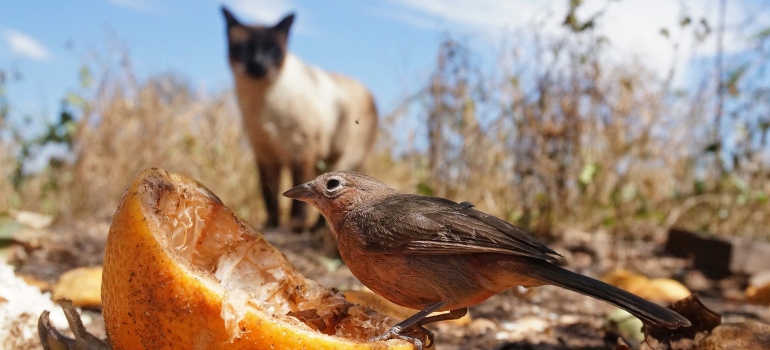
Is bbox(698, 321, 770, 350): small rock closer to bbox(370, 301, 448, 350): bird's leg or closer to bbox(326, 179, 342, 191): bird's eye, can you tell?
bbox(370, 301, 448, 350): bird's leg

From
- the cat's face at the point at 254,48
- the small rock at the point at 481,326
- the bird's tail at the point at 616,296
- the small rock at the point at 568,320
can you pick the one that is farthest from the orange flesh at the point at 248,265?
the cat's face at the point at 254,48

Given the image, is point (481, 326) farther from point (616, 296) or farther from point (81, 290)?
point (81, 290)

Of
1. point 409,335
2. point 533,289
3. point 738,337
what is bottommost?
point 409,335

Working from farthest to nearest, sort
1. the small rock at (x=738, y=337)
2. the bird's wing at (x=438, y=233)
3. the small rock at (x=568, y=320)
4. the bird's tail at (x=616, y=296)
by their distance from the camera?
1. the small rock at (x=568, y=320)
2. the small rock at (x=738, y=337)
3. the bird's wing at (x=438, y=233)
4. the bird's tail at (x=616, y=296)

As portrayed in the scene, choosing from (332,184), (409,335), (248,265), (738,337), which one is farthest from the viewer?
(332,184)

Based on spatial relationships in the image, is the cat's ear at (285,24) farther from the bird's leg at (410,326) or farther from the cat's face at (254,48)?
the bird's leg at (410,326)

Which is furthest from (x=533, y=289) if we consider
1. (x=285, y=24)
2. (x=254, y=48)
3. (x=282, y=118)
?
(x=285, y=24)
